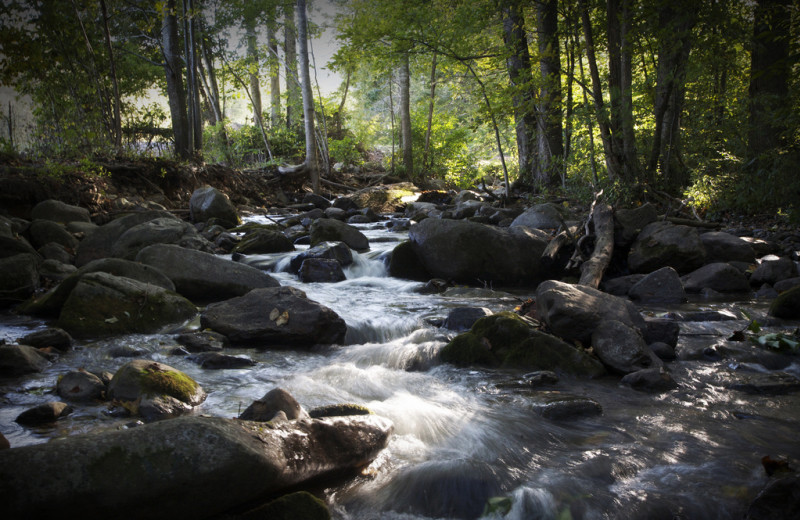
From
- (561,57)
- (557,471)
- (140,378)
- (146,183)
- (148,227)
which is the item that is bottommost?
(557,471)

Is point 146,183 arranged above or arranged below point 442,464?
above

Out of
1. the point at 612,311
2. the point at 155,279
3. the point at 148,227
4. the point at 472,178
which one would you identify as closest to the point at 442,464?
the point at 612,311

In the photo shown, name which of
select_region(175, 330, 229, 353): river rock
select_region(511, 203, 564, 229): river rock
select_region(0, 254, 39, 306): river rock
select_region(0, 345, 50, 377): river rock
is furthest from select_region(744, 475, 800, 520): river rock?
select_region(511, 203, 564, 229): river rock

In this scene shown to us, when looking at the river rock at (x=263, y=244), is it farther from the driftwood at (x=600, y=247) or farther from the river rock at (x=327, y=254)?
the driftwood at (x=600, y=247)

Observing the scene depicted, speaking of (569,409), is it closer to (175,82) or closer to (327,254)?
(327,254)

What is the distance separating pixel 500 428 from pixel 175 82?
1437 cm

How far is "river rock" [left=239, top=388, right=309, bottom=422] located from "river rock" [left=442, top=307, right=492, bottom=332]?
285 centimetres

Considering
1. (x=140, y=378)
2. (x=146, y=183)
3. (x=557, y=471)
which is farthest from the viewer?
(x=146, y=183)

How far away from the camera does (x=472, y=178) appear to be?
886 inches

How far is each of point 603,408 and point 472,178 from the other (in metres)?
19.4

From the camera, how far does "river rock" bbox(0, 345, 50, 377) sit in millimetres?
4145

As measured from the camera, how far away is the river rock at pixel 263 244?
388 inches

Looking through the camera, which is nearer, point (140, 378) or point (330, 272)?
point (140, 378)

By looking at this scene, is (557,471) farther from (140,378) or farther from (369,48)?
(369,48)
